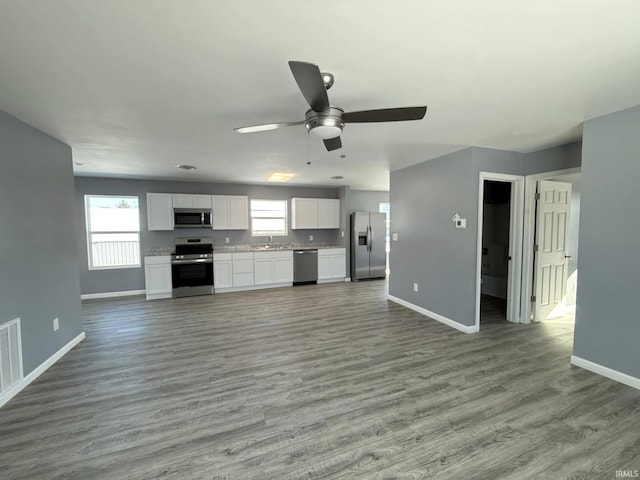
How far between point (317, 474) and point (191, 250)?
5.42 meters

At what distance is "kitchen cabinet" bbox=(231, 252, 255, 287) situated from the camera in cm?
623

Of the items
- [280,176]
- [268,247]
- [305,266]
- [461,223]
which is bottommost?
[305,266]

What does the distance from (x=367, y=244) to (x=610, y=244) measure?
4.79 meters

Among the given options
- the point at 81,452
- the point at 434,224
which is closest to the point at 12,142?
the point at 81,452

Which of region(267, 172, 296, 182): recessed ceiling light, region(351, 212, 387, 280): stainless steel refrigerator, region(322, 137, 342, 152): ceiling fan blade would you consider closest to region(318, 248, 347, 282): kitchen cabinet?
region(351, 212, 387, 280): stainless steel refrigerator

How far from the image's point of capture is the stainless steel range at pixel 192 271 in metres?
5.75

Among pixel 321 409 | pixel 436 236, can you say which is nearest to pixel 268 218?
pixel 436 236

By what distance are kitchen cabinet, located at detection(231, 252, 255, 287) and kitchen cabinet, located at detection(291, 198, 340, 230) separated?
145cm

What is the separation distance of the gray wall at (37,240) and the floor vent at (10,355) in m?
0.09

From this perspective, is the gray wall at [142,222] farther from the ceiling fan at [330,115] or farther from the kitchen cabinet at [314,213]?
the ceiling fan at [330,115]

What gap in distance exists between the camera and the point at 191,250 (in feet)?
20.2

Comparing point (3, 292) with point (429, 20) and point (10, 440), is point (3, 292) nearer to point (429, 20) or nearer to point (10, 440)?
point (10, 440)

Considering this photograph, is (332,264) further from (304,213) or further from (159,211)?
(159,211)

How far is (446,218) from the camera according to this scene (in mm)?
4066
